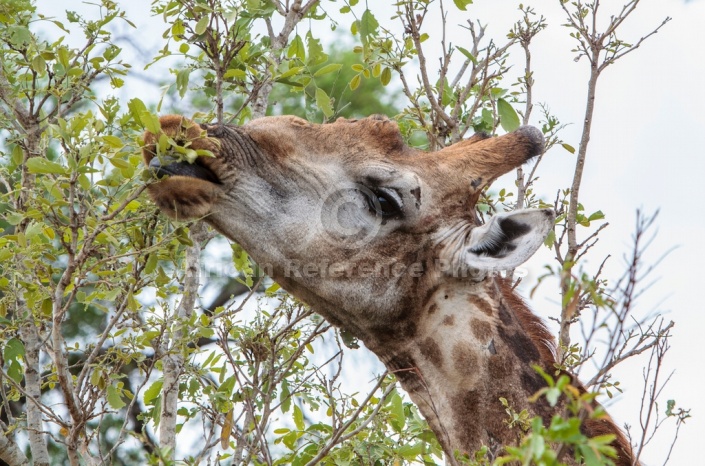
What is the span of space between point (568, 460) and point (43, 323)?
313cm

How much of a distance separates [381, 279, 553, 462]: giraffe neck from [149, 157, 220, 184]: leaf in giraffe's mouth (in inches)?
48.9

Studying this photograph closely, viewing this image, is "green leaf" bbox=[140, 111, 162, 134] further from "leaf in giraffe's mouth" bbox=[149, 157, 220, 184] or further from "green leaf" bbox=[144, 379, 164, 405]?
"green leaf" bbox=[144, 379, 164, 405]

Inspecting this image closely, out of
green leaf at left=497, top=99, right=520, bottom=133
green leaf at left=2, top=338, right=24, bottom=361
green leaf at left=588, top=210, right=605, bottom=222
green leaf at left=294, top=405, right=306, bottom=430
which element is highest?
green leaf at left=497, top=99, right=520, bottom=133

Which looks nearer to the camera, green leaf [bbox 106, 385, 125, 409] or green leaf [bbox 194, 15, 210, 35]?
green leaf [bbox 106, 385, 125, 409]

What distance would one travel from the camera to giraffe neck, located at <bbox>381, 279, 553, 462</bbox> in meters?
4.40

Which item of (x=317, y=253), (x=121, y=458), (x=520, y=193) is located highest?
(x=121, y=458)

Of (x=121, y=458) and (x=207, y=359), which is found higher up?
(x=121, y=458)

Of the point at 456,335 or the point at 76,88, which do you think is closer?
the point at 456,335

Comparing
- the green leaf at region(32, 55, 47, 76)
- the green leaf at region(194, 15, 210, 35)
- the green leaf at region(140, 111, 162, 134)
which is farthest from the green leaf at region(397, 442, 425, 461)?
the green leaf at region(32, 55, 47, 76)

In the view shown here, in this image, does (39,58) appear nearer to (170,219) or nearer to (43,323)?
(170,219)

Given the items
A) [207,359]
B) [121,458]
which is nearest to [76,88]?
[207,359]

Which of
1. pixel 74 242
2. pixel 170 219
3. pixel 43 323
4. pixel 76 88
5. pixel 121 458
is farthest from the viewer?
pixel 121 458

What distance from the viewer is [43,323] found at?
5.62 meters

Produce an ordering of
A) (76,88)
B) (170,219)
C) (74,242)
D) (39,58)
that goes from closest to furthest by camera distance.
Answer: (74,242) < (170,219) < (39,58) < (76,88)
